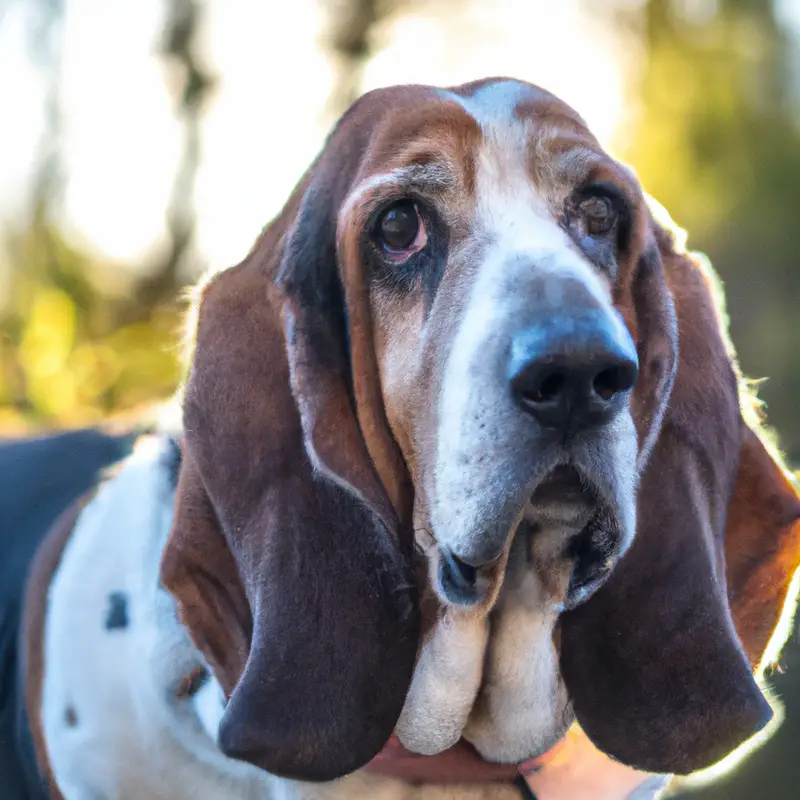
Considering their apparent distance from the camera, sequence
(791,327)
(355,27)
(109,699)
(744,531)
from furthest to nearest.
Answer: (791,327) < (355,27) < (109,699) < (744,531)

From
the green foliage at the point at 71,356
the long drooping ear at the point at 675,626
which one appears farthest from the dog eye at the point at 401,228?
the green foliage at the point at 71,356

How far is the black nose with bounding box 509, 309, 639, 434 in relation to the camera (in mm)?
1662

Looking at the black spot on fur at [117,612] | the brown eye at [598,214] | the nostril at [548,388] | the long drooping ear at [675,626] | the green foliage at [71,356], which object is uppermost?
the brown eye at [598,214]

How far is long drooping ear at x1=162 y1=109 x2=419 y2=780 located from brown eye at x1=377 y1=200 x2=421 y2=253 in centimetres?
11

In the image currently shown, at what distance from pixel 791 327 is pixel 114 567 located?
10171 millimetres

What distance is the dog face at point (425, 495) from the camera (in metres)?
2.01

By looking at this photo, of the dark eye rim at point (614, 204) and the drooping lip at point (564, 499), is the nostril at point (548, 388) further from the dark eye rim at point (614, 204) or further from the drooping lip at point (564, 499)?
the dark eye rim at point (614, 204)

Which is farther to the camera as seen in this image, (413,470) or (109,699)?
(109,699)

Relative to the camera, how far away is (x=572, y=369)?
166 cm

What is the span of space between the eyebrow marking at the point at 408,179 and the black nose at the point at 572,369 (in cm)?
48

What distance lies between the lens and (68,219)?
9680mm

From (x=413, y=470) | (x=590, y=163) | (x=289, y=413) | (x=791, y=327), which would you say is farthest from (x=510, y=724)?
(x=791, y=327)

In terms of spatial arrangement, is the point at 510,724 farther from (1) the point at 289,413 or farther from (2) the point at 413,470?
(1) the point at 289,413

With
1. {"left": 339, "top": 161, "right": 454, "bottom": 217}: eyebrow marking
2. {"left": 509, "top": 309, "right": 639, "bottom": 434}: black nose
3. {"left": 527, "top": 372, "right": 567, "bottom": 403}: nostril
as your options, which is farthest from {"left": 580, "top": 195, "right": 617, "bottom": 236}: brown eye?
{"left": 527, "top": 372, "right": 567, "bottom": 403}: nostril
